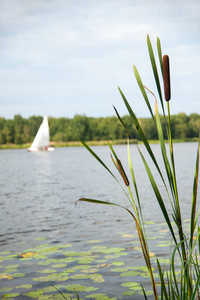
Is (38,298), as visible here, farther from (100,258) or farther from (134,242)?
(134,242)

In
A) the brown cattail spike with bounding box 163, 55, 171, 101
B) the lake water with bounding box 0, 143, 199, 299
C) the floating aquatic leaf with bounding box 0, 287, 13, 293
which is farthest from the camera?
the lake water with bounding box 0, 143, 199, 299

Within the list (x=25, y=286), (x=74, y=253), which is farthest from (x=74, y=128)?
(x=25, y=286)

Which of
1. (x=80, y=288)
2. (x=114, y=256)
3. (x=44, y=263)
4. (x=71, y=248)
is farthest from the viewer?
(x=71, y=248)

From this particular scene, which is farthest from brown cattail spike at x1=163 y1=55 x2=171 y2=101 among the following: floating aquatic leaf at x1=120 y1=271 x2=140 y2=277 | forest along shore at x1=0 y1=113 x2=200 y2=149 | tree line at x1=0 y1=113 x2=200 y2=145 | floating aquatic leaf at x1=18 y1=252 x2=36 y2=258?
forest along shore at x1=0 y1=113 x2=200 y2=149

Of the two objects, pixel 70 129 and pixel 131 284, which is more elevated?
pixel 70 129

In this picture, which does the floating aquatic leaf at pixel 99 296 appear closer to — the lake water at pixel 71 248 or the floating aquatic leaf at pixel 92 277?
the lake water at pixel 71 248

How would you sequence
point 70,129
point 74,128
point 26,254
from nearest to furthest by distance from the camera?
point 26,254 → point 70,129 → point 74,128

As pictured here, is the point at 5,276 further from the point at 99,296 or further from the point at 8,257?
the point at 99,296

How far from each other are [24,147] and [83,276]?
283 ft

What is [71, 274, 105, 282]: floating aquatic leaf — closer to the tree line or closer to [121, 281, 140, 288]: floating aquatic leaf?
[121, 281, 140, 288]: floating aquatic leaf

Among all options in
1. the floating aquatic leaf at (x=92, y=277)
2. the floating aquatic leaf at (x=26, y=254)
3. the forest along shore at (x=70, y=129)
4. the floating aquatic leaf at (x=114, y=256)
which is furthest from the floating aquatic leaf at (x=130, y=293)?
the forest along shore at (x=70, y=129)

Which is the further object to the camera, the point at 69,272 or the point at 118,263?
the point at 118,263

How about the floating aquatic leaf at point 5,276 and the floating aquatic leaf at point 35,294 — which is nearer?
the floating aquatic leaf at point 35,294

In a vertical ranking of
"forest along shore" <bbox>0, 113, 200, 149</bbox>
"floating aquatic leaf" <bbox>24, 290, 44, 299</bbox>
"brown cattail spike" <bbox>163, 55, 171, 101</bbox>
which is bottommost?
"floating aquatic leaf" <bbox>24, 290, 44, 299</bbox>
